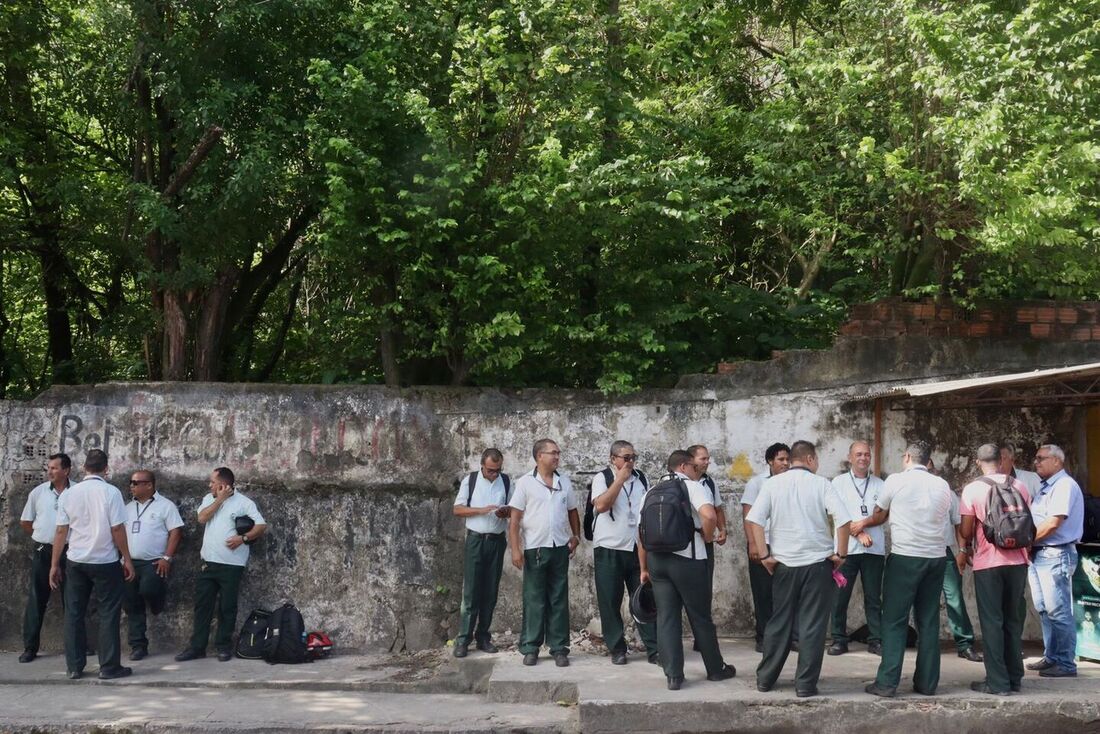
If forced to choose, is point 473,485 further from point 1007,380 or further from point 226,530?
point 1007,380

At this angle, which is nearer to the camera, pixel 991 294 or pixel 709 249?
pixel 991 294

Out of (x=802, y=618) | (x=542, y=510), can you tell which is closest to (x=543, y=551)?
(x=542, y=510)

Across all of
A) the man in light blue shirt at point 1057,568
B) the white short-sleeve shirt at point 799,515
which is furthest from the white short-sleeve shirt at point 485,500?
the man in light blue shirt at point 1057,568

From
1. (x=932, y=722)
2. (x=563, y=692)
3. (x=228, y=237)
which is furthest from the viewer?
(x=228, y=237)

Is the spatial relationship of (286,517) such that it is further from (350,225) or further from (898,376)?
(898,376)

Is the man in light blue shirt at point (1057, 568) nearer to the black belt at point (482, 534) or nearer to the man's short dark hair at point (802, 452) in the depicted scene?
the man's short dark hair at point (802, 452)

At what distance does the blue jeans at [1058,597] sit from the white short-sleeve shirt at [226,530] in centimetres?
624

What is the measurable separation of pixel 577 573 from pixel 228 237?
4521mm

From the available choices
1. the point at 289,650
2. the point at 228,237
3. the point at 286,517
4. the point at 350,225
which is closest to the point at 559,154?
the point at 350,225

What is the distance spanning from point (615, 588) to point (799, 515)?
1742 millimetres

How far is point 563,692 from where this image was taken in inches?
299

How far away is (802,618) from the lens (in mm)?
7004

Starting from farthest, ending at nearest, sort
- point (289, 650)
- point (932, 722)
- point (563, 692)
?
point (289, 650), point (563, 692), point (932, 722)

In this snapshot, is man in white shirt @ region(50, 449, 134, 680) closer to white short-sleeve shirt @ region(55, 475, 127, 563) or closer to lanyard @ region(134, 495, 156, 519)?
white short-sleeve shirt @ region(55, 475, 127, 563)
